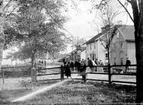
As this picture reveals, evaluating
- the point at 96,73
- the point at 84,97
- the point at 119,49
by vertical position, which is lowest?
the point at 84,97

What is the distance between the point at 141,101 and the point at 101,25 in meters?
27.3

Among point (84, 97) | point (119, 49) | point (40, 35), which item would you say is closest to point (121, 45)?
point (119, 49)

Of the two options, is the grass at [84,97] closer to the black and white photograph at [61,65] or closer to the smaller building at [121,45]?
the black and white photograph at [61,65]

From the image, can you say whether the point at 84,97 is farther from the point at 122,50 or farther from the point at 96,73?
the point at 122,50

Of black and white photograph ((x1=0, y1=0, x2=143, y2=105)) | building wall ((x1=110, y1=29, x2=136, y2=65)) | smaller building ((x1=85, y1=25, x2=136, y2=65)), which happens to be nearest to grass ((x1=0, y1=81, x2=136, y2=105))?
black and white photograph ((x1=0, y1=0, x2=143, y2=105))

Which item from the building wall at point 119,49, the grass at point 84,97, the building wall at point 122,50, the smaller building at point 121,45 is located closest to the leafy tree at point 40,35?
the smaller building at point 121,45

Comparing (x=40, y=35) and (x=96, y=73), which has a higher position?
(x=40, y=35)

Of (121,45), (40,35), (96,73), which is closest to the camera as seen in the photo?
(96,73)

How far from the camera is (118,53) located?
38.7 m

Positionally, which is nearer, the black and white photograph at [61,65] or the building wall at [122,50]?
the black and white photograph at [61,65]

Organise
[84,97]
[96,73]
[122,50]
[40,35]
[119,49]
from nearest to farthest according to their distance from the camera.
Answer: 1. [84,97]
2. [96,73]
3. [40,35]
4. [122,50]
5. [119,49]

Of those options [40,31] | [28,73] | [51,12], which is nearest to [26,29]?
[40,31]

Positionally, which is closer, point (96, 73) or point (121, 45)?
point (96, 73)

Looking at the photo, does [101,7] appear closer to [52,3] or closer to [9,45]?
[52,3]
